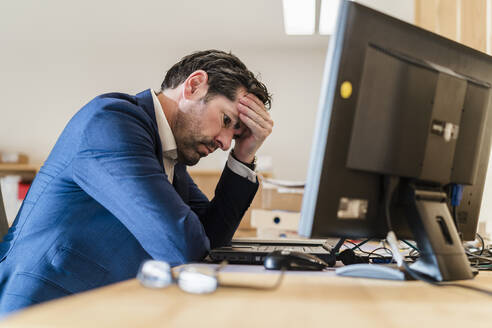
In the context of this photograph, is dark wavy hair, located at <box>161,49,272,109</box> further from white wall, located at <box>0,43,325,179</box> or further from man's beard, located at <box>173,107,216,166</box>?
white wall, located at <box>0,43,325,179</box>

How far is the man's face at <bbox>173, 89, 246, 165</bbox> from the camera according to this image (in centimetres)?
143

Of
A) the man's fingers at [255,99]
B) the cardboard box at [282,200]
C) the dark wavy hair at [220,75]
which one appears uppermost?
the dark wavy hair at [220,75]

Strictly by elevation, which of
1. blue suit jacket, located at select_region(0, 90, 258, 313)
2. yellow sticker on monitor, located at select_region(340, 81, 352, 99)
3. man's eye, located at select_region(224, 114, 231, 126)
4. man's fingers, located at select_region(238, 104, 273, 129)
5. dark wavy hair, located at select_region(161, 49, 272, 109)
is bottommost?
blue suit jacket, located at select_region(0, 90, 258, 313)

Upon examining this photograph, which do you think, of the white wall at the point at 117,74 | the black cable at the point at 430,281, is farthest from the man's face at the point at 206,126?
the white wall at the point at 117,74

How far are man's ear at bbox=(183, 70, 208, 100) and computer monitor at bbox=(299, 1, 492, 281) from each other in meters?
0.75

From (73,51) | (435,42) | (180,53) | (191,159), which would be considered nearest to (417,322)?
(435,42)

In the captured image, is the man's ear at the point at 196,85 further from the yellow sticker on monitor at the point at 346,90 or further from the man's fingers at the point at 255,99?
the yellow sticker on monitor at the point at 346,90

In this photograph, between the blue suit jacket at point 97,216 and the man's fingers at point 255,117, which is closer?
the blue suit jacket at point 97,216

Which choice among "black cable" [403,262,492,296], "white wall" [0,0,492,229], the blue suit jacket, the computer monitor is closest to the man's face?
the blue suit jacket

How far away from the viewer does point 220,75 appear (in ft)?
4.67

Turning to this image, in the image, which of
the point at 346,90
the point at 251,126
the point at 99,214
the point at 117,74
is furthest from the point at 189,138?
the point at 117,74

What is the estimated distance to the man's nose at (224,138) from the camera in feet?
4.81

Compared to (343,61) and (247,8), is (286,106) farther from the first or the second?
(343,61)

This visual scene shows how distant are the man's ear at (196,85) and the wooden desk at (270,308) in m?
0.86
